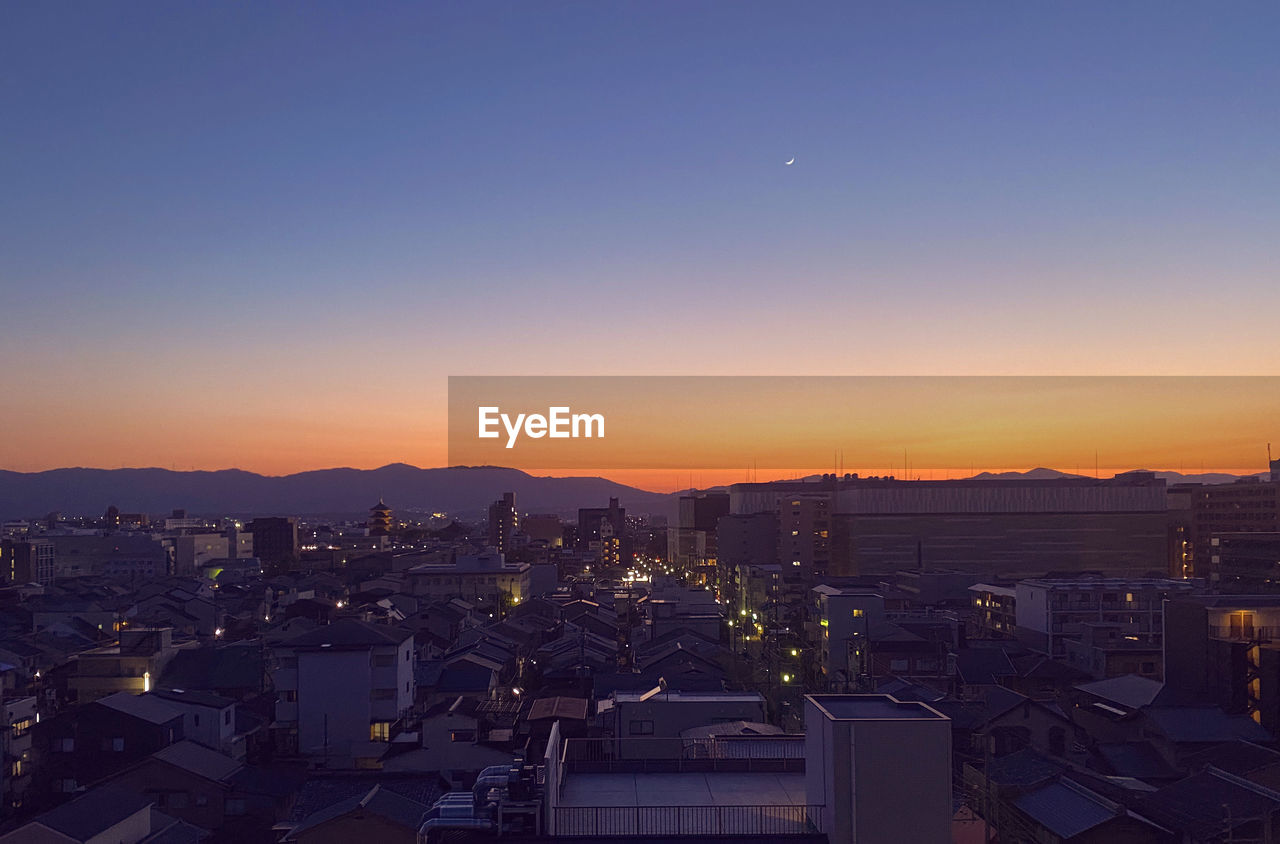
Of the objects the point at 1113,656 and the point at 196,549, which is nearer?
the point at 1113,656

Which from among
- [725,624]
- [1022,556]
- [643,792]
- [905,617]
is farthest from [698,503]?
[643,792]

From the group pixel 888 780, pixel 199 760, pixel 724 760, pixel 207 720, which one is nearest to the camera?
pixel 888 780

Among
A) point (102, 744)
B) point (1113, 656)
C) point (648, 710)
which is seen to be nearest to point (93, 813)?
point (102, 744)

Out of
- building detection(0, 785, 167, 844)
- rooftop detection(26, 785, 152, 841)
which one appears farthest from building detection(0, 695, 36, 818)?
rooftop detection(26, 785, 152, 841)

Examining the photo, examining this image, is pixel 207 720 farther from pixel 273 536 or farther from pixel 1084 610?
pixel 273 536

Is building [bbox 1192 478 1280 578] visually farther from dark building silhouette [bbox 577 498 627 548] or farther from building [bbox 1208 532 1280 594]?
dark building silhouette [bbox 577 498 627 548]

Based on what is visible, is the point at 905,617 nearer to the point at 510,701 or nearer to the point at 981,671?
the point at 981,671

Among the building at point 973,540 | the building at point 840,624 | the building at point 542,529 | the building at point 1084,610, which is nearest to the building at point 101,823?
the building at point 840,624
